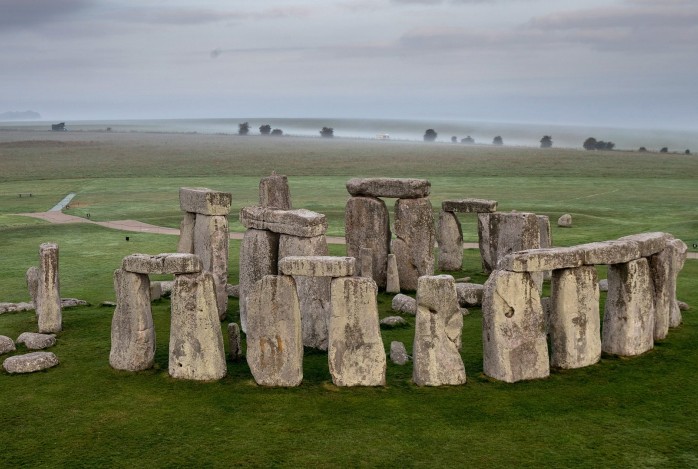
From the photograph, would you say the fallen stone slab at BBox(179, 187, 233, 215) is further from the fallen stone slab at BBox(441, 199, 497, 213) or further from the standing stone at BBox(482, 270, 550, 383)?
the fallen stone slab at BBox(441, 199, 497, 213)

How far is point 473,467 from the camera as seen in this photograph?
11133mm

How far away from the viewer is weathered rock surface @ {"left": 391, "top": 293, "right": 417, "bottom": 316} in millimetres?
19228

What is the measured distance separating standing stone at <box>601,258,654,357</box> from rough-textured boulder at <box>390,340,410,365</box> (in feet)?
11.9

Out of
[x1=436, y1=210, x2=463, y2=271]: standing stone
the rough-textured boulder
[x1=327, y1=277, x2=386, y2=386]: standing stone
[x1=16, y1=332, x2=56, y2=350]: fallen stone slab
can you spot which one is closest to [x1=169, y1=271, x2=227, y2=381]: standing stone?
[x1=327, y1=277, x2=386, y2=386]: standing stone

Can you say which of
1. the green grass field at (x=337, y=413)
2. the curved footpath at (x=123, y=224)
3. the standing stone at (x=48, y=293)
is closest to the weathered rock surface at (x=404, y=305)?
the green grass field at (x=337, y=413)

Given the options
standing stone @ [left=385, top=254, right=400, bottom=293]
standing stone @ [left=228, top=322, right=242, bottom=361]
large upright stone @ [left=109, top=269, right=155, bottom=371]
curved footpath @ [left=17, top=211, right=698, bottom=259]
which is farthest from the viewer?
curved footpath @ [left=17, top=211, right=698, bottom=259]

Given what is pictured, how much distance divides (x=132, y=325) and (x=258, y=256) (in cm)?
351

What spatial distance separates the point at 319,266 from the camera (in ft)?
45.1

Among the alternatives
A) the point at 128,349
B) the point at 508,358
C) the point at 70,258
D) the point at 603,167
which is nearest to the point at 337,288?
the point at 508,358

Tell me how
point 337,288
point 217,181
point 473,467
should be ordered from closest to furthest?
point 473,467, point 337,288, point 217,181

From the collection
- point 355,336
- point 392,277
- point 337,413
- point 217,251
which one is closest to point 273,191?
point 217,251

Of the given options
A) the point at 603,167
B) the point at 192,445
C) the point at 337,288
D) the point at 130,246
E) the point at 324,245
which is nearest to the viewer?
the point at 192,445

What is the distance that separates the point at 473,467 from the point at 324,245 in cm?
658

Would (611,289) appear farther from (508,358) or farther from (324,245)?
(324,245)
